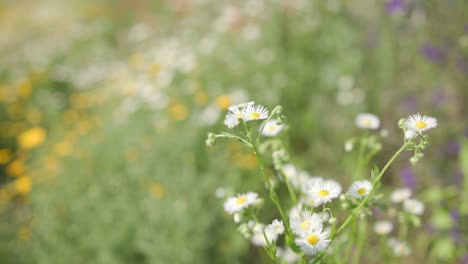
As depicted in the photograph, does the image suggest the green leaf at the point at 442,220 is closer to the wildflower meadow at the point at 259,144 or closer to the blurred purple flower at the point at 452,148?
the wildflower meadow at the point at 259,144

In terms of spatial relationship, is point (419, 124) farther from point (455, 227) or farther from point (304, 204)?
point (455, 227)

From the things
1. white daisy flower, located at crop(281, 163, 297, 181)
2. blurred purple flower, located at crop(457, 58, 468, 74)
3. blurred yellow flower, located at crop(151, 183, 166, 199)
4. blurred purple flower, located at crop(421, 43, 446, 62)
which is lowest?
white daisy flower, located at crop(281, 163, 297, 181)

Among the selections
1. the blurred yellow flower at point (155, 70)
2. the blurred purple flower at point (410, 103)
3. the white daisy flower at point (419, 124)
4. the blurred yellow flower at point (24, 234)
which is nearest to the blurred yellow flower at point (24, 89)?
the blurred yellow flower at point (155, 70)

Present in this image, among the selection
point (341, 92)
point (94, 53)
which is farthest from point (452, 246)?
point (94, 53)

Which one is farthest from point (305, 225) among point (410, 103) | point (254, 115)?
point (410, 103)

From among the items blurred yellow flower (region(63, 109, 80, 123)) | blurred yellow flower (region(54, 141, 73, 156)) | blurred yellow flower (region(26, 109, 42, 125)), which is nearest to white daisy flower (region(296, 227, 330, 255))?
blurred yellow flower (region(54, 141, 73, 156))

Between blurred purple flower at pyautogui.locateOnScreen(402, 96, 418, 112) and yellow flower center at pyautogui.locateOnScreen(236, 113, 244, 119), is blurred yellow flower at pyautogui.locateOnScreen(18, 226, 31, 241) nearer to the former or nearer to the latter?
yellow flower center at pyautogui.locateOnScreen(236, 113, 244, 119)

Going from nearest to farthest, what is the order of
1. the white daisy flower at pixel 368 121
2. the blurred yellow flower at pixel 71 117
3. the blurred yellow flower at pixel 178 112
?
the white daisy flower at pixel 368 121 < the blurred yellow flower at pixel 178 112 < the blurred yellow flower at pixel 71 117

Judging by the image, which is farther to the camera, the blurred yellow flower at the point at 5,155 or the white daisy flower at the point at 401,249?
the blurred yellow flower at the point at 5,155
